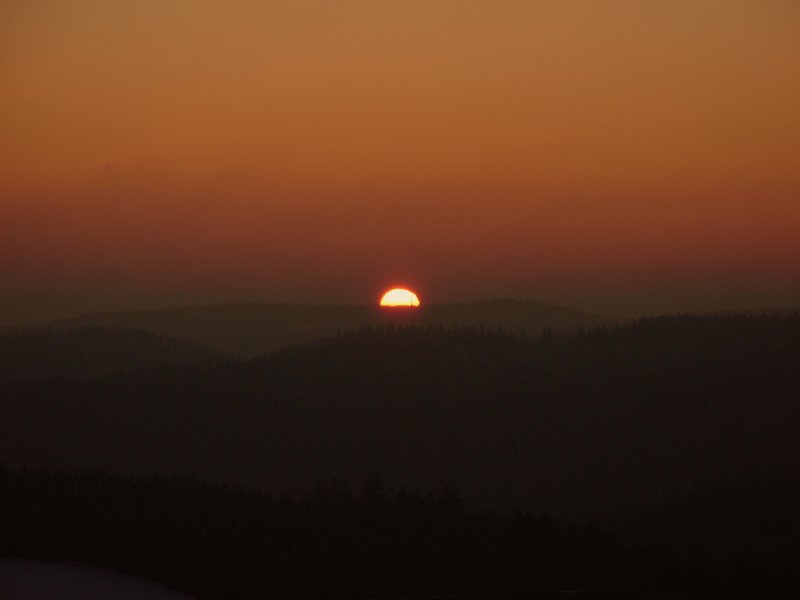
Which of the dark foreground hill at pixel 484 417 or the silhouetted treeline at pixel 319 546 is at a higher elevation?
the dark foreground hill at pixel 484 417

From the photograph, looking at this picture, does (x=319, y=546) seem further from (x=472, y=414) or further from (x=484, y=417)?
(x=472, y=414)

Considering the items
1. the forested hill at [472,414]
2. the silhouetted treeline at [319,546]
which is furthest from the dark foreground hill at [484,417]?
the silhouetted treeline at [319,546]

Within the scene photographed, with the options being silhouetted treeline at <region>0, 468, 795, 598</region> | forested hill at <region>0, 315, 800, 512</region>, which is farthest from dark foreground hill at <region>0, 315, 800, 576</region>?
silhouetted treeline at <region>0, 468, 795, 598</region>

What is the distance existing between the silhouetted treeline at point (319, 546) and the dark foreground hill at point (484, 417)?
4341 cm

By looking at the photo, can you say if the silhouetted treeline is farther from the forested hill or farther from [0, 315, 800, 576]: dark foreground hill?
the forested hill

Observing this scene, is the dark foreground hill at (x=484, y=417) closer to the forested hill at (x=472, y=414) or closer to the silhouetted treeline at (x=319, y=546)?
the forested hill at (x=472, y=414)

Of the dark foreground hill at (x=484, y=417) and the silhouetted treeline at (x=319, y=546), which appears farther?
the dark foreground hill at (x=484, y=417)

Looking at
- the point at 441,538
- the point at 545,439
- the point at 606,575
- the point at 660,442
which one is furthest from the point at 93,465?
the point at 606,575

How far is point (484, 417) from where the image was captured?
15825 centimetres

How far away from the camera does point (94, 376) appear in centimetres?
19775

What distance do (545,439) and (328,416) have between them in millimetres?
29114

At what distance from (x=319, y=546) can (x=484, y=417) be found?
105m

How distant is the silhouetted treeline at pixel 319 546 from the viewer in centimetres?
4288

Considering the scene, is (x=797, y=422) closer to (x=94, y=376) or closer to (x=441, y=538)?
(x=441, y=538)
